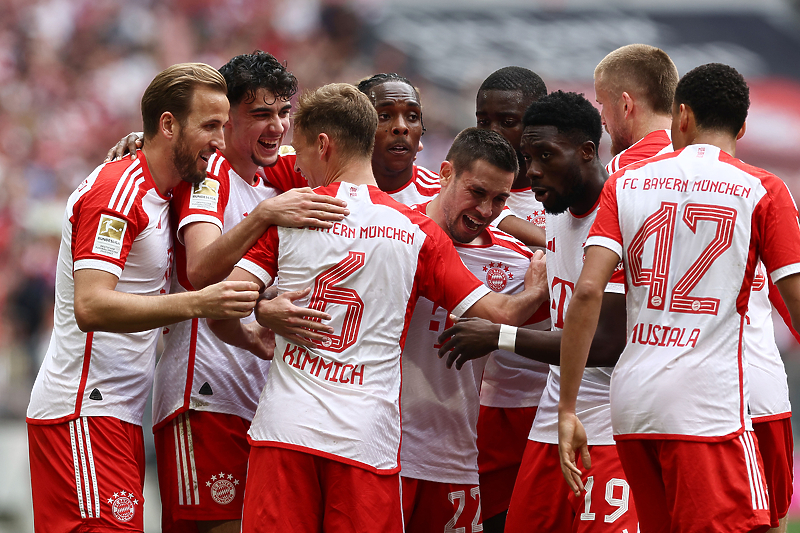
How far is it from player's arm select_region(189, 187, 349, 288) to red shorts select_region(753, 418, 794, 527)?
92.9 inches

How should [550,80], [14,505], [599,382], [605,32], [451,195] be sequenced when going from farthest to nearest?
[605,32], [550,80], [14,505], [451,195], [599,382]

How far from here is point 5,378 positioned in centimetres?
1071

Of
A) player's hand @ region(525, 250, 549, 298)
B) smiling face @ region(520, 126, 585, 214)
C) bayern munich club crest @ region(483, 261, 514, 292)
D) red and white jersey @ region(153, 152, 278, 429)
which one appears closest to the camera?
smiling face @ region(520, 126, 585, 214)

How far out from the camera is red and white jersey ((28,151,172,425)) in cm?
407

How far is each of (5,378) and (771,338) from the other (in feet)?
29.9

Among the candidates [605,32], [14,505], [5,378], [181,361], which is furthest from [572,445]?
[605,32]

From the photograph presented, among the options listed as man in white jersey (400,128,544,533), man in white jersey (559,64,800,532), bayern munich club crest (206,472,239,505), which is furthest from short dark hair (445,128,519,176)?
bayern munich club crest (206,472,239,505)

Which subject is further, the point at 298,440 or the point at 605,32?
the point at 605,32

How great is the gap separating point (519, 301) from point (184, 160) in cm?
177

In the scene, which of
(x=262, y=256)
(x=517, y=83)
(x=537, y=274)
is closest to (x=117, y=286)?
(x=262, y=256)

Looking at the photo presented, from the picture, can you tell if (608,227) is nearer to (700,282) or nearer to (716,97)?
(700,282)

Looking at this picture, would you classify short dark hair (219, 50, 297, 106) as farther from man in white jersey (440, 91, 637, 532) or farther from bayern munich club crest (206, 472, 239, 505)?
bayern munich club crest (206, 472, 239, 505)

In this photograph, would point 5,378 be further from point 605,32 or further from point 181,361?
point 605,32

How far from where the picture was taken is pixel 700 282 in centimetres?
357
